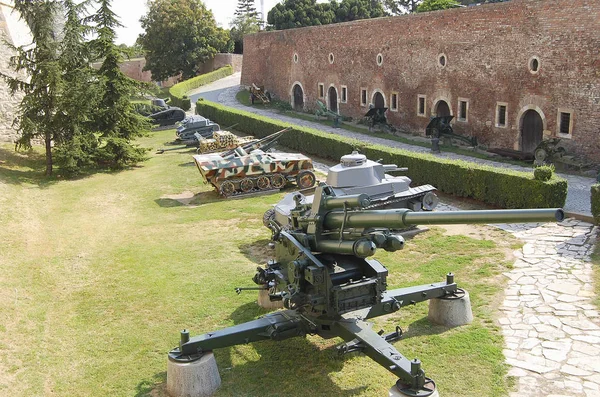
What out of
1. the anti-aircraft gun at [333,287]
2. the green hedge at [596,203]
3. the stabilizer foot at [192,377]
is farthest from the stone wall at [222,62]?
the stabilizer foot at [192,377]

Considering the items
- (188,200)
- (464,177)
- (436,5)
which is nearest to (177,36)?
(436,5)

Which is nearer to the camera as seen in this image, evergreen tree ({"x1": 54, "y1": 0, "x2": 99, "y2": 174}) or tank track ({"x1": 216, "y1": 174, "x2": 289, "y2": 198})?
tank track ({"x1": 216, "y1": 174, "x2": 289, "y2": 198})

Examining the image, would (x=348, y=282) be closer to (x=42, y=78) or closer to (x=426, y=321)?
(x=426, y=321)

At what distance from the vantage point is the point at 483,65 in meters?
22.0

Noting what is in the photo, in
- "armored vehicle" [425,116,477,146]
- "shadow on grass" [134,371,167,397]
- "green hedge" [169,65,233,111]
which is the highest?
"green hedge" [169,65,233,111]

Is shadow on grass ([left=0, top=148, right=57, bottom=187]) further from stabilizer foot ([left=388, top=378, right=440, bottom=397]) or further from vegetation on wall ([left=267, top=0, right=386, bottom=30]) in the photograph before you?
vegetation on wall ([left=267, top=0, right=386, bottom=30])

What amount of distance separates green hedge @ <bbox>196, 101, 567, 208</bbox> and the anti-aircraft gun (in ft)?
22.1

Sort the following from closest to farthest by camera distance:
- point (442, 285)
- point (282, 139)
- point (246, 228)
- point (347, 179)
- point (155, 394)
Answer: point (155, 394) < point (442, 285) < point (347, 179) < point (246, 228) < point (282, 139)

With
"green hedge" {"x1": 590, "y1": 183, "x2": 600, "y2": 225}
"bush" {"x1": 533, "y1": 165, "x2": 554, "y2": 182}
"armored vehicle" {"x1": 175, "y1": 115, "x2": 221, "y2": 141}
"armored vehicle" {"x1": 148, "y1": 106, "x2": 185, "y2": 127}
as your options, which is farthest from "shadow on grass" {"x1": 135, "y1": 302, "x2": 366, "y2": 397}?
"armored vehicle" {"x1": 148, "y1": 106, "x2": 185, "y2": 127}

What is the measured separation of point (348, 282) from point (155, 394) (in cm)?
266

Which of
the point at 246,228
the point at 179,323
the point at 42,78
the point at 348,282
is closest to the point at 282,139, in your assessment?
the point at 42,78

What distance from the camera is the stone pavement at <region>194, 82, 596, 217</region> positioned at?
551 inches

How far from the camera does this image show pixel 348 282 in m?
7.12

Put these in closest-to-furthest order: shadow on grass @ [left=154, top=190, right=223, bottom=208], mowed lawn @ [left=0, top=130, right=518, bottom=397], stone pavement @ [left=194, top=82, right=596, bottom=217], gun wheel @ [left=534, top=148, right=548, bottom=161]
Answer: mowed lawn @ [left=0, top=130, right=518, bottom=397] < stone pavement @ [left=194, top=82, right=596, bottom=217] < shadow on grass @ [left=154, top=190, right=223, bottom=208] < gun wheel @ [left=534, top=148, right=548, bottom=161]
